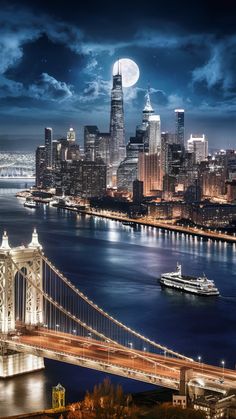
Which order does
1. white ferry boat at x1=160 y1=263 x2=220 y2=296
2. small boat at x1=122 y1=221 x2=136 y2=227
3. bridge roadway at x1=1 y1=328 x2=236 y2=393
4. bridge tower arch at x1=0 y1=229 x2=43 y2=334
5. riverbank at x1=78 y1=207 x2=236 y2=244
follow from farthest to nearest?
1. small boat at x1=122 y1=221 x2=136 y2=227
2. riverbank at x1=78 y1=207 x2=236 y2=244
3. white ferry boat at x1=160 y1=263 x2=220 y2=296
4. bridge tower arch at x1=0 y1=229 x2=43 y2=334
5. bridge roadway at x1=1 y1=328 x2=236 y2=393

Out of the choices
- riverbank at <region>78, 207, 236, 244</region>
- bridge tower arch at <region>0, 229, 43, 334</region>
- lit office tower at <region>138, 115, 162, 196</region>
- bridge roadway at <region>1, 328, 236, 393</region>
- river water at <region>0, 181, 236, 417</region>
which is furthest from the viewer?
lit office tower at <region>138, 115, 162, 196</region>

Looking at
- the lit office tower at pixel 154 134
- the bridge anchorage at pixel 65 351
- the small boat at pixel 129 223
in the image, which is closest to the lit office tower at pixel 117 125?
the lit office tower at pixel 154 134

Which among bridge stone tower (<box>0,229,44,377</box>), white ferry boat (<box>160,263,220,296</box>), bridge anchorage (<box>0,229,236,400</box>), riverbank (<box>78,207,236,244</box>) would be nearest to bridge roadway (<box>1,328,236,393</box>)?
bridge anchorage (<box>0,229,236,400</box>)

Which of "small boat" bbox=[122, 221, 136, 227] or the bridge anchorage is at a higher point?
the bridge anchorage

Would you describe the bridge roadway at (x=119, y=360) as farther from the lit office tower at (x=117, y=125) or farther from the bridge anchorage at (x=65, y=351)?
the lit office tower at (x=117, y=125)

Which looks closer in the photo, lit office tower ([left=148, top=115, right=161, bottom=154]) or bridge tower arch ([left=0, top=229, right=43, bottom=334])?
bridge tower arch ([left=0, top=229, right=43, bottom=334])

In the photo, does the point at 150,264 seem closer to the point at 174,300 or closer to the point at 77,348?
the point at 174,300

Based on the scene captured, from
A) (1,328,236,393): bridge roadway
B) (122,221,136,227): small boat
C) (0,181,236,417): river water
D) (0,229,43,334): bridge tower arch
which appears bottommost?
(0,181,236,417): river water

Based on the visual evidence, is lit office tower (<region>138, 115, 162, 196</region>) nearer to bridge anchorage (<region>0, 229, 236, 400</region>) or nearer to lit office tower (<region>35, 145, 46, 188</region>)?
lit office tower (<region>35, 145, 46, 188</region>)

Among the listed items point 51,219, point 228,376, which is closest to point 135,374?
point 228,376
